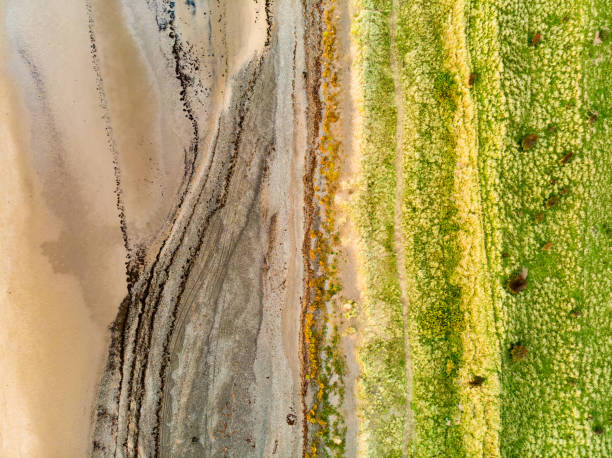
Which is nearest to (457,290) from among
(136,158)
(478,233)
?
(478,233)

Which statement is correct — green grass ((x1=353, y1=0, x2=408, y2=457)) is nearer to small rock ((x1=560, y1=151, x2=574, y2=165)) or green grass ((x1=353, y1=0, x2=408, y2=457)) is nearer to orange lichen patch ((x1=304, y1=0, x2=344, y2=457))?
orange lichen patch ((x1=304, y1=0, x2=344, y2=457))

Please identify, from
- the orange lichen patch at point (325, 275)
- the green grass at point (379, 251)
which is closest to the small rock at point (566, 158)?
the green grass at point (379, 251)

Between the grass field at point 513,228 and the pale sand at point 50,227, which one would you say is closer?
the grass field at point 513,228

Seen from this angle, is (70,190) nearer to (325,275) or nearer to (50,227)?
(50,227)

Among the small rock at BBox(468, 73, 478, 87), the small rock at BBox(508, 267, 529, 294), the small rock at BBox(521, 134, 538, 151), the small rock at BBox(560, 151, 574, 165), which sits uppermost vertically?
the small rock at BBox(468, 73, 478, 87)

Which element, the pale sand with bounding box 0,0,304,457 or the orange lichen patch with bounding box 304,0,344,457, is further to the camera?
the orange lichen patch with bounding box 304,0,344,457

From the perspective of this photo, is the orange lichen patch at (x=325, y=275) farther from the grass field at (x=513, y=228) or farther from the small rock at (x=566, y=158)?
the small rock at (x=566, y=158)

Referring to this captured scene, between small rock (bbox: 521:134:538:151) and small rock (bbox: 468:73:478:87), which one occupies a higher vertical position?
small rock (bbox: 468:73:478:87)

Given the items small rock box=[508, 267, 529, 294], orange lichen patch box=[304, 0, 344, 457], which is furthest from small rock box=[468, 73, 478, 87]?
small rock box=[508, 267, 529, 294]
